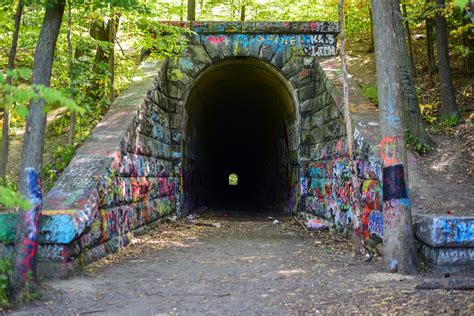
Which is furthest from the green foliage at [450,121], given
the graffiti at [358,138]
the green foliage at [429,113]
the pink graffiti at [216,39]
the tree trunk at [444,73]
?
the pink graffiti at [216,39]

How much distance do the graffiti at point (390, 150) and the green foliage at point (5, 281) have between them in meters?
4.78

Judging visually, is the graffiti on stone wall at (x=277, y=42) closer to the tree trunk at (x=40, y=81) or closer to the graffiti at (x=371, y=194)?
the graffiti at (x=371, y=194)

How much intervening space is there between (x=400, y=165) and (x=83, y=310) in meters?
4.28

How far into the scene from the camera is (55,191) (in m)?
7.08

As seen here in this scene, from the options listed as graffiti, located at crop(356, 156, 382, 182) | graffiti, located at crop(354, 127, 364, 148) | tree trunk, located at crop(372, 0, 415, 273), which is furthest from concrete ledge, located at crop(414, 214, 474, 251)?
graffiti, located at crop(354, 127, 364, 148)

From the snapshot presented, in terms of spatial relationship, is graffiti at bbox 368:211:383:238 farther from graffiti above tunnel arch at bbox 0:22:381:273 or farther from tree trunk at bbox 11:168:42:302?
tree trunk at bbox 11:168:42:302

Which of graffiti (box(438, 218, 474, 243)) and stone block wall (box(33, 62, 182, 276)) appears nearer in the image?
graffiti (box(438, 218, 474, 243))

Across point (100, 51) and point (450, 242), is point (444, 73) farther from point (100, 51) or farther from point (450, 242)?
point (100, 51)

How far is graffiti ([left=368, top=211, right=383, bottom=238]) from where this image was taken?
7.36 metres

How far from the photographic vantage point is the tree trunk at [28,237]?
204 inches

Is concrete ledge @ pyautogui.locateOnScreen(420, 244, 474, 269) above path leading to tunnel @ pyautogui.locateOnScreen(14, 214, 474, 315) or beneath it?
above

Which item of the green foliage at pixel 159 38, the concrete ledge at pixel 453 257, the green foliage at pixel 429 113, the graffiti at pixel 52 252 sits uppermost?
the green foliage at pixel 159 38

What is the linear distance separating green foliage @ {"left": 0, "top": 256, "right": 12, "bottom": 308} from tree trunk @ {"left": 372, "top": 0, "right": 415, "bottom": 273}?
4.61m

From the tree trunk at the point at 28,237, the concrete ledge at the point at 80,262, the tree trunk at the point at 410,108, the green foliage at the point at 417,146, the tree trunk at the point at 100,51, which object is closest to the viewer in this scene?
the tree trunk at the point at 28,237
